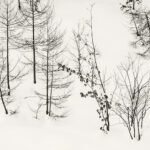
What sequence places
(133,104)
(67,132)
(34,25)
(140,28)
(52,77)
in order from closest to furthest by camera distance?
(67,132) < (133,104) < (52,77) < (34,25) < (140,28)

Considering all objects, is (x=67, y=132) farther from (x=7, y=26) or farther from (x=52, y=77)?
(x=7, y=26)

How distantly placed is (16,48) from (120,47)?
11.2 meters

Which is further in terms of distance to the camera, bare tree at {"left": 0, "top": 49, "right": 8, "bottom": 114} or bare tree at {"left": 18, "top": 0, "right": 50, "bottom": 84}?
bare tree at {"left": 18, "top": 0, "right": 50, "bottom": 84}

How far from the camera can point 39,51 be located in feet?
130

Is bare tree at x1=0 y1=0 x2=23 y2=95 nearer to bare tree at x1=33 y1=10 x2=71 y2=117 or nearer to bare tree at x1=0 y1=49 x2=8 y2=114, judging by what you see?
bare tree at x1=0 y1=49 x2=8 y2=114

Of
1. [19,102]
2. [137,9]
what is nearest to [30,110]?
[19,102]

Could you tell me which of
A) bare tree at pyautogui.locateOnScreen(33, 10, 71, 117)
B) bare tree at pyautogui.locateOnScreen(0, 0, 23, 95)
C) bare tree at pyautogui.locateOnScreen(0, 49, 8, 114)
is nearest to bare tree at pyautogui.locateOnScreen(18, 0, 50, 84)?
bare tree at pyautogui.locateOnScreen(33, 10, 71, 117)

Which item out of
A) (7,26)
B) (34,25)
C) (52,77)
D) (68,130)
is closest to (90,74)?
(52,77)

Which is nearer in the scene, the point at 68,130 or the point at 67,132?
the point at 67,132

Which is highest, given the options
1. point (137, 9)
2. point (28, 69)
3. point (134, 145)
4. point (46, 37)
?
point (137, 9)

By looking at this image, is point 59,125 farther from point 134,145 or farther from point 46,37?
point 46,37

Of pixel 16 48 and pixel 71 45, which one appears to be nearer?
pixel 16 48

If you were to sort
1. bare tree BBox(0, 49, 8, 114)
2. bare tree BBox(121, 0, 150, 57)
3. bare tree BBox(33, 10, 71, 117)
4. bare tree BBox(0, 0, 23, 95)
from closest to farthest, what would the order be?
bare tree BBox(0, 49, 8, 114), bare tree BBox(33, 10, 71, 117), bare tree BBox(0, 0, 23, 95), bare tree BBox(121, 0, 150, 57)

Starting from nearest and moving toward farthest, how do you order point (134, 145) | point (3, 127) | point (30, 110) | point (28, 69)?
point (134, 145) < point (3, 127) < point (30, 110) < point (28, 69)
